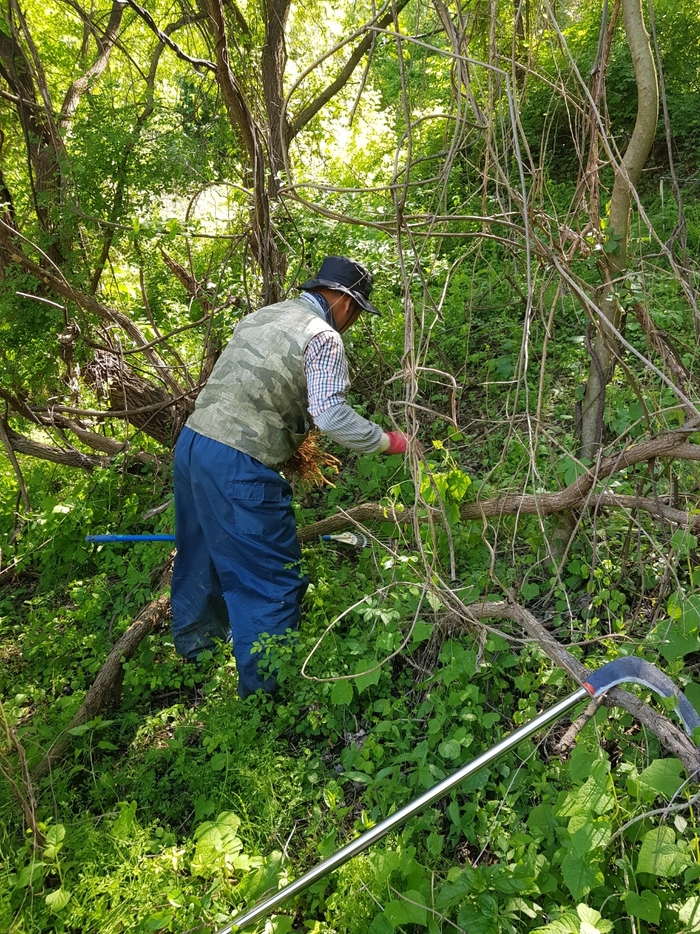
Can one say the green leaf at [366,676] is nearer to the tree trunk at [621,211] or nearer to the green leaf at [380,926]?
the green leaf at [380,926]

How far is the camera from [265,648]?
9.60 feet

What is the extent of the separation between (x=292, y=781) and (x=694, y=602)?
1603mm

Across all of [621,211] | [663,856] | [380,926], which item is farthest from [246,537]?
[621,211]

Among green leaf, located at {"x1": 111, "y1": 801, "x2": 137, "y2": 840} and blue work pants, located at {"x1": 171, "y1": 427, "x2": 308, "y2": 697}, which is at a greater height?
blue work pants, located at {"x1": 171, "y1": 427, "x2": 308, "y2": 697}

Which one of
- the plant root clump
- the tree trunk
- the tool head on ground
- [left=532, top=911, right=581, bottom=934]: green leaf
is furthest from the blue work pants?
[left=532, top=911, right=581, bottom=934]: green leaf

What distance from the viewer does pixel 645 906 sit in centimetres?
174

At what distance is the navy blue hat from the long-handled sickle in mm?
1931

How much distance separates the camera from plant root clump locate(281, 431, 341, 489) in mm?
3666

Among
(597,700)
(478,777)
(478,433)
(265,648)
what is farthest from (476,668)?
(478,433)

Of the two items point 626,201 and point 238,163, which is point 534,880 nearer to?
point 626,201

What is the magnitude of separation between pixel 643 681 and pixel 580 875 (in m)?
0.55

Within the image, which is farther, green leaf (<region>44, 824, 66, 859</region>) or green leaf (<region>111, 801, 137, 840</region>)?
green leaf (<region>111, 801, 137, 840</region>)

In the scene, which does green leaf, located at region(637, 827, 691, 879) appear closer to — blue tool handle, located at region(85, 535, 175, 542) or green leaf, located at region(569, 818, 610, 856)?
green leaf, located at region(569, 818, 610, 856)

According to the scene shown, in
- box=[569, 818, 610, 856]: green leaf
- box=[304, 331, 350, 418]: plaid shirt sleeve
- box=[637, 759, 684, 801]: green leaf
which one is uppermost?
box=[304, 331, 350, 418]: plaid shirt sleeve
